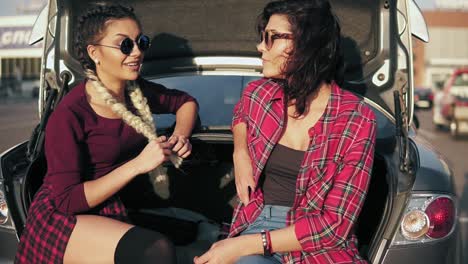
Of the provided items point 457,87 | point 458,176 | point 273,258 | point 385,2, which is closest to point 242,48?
point 385,2

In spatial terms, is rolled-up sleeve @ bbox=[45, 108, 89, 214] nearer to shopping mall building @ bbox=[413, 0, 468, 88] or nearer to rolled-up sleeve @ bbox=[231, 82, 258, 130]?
rolled-up sleeve @ bbox=[231, 82, 258, 130]

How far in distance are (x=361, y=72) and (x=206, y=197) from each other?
110 cm

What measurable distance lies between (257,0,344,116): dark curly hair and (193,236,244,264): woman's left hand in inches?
22.7

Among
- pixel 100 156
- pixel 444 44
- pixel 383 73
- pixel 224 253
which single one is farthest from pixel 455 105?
pixel 444 44

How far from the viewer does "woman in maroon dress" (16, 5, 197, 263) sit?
8.41 ft

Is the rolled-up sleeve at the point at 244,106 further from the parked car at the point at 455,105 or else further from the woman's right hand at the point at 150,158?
the parked car at the point at 455,105

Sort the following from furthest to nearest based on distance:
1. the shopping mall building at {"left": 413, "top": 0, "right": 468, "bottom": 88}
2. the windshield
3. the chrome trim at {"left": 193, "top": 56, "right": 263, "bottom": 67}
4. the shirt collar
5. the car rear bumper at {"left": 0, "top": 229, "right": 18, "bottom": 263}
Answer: the shopping mall building at {"left": 413, "top": 0, "right": 468, "bottom": 88} < the chrome trim at {"left": 193, "top": 56, "right": 263, "bottom": 67} < the windshield < the car rear bumper at {"left": 0, "top": 229, "right": 18, "bottom": 263} < the shirt collar

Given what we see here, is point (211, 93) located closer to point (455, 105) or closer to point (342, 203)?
point (342, 203)

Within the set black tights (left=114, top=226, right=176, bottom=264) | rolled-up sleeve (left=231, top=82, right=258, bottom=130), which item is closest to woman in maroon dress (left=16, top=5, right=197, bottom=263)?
black tights (left=114, top=226, right=176, bottom=264)

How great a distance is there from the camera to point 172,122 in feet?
10.8

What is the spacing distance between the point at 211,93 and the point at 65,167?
123 centimetres

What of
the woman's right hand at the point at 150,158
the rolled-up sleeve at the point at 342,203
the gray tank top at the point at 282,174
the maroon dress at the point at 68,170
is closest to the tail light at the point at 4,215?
the maroon dress at the point at 68,170

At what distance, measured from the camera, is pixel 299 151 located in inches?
102

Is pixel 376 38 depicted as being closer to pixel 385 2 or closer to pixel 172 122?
pixel 385 2
